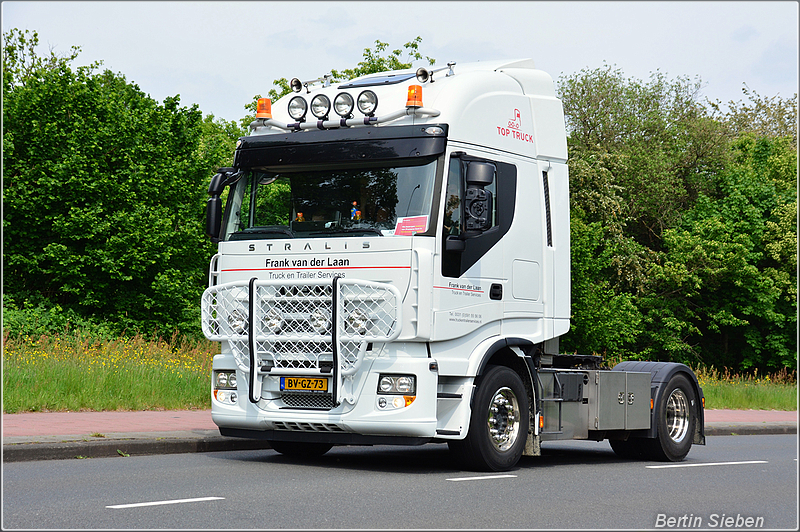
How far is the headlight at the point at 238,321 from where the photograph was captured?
992 centimetres

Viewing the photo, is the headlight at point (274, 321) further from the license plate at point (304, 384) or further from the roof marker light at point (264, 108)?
the roof marker light at point (264, 108)

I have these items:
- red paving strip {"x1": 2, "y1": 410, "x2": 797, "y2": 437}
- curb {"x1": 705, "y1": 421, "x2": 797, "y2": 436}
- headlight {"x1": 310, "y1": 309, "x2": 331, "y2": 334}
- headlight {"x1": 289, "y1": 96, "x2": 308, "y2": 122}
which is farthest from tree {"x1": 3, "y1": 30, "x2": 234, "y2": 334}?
headlight {"x1": 310, "y1": 309, "x2": 331, "y2": 334}

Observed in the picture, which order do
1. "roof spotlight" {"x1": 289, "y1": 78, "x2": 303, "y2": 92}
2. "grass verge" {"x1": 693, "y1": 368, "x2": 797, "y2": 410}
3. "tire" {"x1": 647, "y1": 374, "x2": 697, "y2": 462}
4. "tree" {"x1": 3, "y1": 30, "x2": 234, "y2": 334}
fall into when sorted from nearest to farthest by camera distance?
"roof spotlight" {"x1": 289, "y1": 78, "x2": 303, "y2": 92}
"tire" {"x1": 647, "y1": 374, "x2": 697, "y2": 462}
"grass verge" {"x1": 693, "y1": 368, "x2": 797, "y2": 410}
"tree" {"x1": 3, "y1": 30, "x2": 234, "y2": 334}

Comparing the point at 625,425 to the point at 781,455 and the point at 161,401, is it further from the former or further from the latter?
the point at 161,401

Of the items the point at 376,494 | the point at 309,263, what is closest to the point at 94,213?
the point at 309,263

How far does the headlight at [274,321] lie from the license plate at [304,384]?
19.7 inches

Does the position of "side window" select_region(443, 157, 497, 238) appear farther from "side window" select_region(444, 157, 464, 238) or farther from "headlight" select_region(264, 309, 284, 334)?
"headlight" select_region(264, 309, 284, 334)

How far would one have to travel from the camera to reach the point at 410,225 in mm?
9422

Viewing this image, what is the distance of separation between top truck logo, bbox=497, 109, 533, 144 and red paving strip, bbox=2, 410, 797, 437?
5.41 meters

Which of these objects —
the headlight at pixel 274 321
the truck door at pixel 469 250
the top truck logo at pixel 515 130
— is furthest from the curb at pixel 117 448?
the top truck logo at pixel 515 130

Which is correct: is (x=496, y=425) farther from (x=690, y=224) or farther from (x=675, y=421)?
(x=690, y=224)

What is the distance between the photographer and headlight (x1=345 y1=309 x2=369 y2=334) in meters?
9.38

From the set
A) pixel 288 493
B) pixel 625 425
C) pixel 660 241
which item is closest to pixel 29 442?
pixel 288 493

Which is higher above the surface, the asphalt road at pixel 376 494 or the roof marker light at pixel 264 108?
the roof marker light at pixel 264 108
